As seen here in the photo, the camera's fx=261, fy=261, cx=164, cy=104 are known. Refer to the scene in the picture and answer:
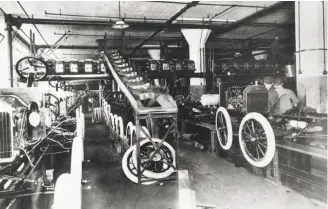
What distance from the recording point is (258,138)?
4504 millimetres

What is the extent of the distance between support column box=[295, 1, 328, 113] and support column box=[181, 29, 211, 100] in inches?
208

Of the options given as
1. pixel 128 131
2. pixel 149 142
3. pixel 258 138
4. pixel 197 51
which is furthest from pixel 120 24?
pixel 258 138

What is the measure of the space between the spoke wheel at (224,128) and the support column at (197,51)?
518 cm

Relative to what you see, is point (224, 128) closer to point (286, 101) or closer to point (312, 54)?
point (286, 101)

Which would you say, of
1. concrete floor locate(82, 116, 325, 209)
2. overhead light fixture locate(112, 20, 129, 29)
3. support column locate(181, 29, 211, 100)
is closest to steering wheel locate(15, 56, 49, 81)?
overhead light fixture locate(112, 20, 129, 29)

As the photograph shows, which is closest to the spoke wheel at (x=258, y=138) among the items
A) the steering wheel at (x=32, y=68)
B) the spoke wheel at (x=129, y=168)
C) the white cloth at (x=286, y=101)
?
the white cloth at (x=286, y=101)

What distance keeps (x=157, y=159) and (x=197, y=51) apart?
797 cm

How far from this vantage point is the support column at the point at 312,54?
5480 mm

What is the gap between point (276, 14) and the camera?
9938mm

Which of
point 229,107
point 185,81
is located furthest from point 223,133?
point 185,81

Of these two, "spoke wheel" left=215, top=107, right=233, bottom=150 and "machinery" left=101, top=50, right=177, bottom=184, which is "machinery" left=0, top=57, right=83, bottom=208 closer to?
"machinery" left=101, top=50, right=177, bottom=184

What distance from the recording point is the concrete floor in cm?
387

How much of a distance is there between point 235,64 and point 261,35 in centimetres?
395

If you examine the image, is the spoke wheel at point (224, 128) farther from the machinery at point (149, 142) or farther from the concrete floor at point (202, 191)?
the machinery at point (149, 142)
